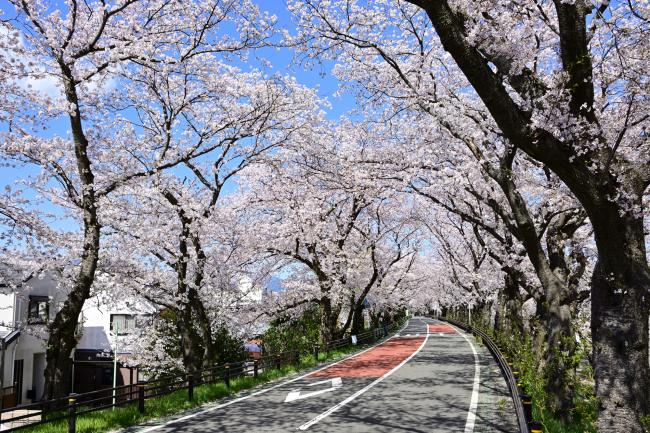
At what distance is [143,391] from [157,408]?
72 centimetres

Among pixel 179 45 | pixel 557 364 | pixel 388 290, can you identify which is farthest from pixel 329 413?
pixel 388 290

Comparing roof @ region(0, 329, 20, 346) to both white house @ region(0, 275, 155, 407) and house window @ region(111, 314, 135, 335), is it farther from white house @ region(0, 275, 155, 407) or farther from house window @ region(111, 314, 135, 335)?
house window @ region(111, 314, 135, 335)

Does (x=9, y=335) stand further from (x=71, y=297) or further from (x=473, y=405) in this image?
(x=473, y=405)

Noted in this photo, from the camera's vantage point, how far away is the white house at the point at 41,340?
77.2ft

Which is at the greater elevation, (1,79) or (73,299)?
(1,79)

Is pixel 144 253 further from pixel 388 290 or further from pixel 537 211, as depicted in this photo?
pixel 388 290

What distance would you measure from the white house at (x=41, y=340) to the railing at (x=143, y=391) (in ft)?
9.57

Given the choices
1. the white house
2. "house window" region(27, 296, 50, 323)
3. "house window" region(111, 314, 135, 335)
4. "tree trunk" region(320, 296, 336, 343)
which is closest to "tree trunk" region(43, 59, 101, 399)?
the white house

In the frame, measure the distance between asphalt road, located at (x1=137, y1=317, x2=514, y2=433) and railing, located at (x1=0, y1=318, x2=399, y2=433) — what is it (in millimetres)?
1151

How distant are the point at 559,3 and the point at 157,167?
1061 cm

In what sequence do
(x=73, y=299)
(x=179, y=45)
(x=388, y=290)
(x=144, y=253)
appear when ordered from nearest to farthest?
1. (x=73, y=299)
2. (x=179, y=45)
3. (x=144, y=253)
4. (x=388, y=290)

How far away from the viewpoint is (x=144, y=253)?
1939 centimetres

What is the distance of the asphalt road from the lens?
424 inches

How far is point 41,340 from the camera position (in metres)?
27.9
